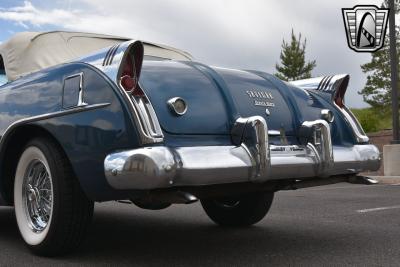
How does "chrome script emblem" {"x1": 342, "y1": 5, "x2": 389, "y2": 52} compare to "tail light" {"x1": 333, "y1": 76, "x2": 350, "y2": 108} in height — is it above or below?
above

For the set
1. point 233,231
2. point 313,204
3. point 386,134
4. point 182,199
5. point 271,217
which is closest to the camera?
point 182,199

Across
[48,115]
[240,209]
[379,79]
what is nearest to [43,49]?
[48,115]

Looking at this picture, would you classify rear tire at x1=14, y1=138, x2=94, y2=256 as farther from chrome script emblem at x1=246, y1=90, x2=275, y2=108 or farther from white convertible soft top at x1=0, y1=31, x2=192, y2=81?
chrome script emblem at x1=246, y1=90, x2=275, y2=108

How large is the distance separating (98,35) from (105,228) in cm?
178

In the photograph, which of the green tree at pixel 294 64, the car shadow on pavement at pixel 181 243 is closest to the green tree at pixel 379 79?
the green tree at pixel 294 64

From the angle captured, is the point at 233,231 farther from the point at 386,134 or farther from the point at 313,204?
the point at 386,134

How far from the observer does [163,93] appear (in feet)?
10.9

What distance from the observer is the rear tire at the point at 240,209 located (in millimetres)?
4730

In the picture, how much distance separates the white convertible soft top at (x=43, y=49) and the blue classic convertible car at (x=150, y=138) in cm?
60

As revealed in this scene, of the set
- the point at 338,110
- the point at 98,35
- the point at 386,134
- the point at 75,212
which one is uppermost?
the point at 98,35

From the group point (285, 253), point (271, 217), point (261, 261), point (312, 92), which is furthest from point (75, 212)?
point (271, 217)

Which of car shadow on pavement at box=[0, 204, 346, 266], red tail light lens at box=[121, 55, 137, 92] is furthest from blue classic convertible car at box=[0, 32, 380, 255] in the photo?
car shadow on pavement at box=[0, 204, 346, 266]

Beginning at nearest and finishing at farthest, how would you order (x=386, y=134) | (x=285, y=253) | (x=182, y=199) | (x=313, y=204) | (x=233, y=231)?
(x=182, y=199) < (x=285, y=253) < (x=233, y=231) < (x=313, y=204) < (x=386, y=134)

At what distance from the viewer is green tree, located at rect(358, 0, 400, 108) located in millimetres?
26062
